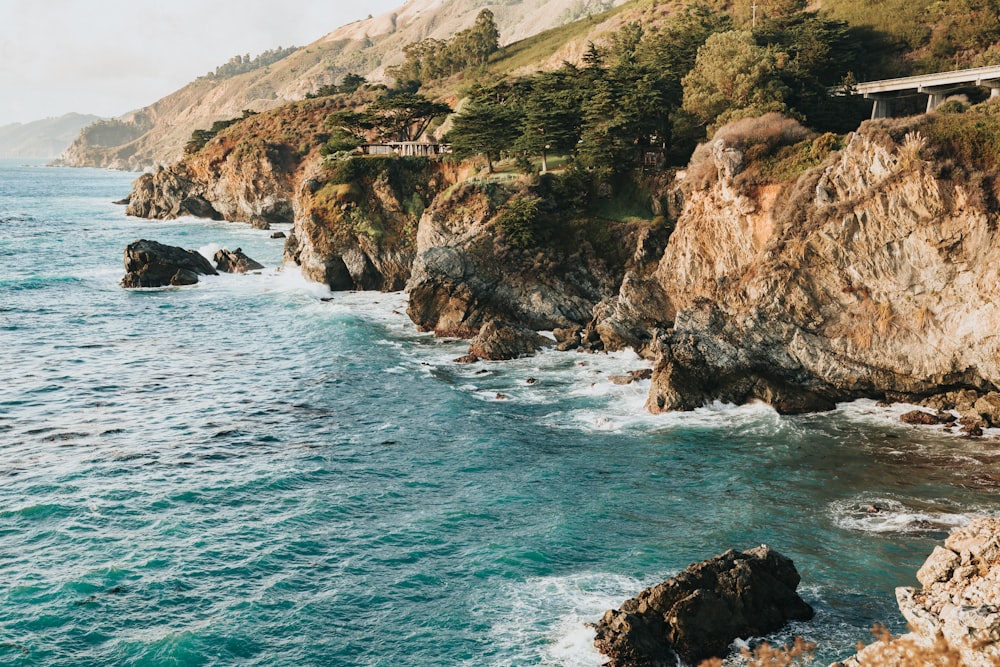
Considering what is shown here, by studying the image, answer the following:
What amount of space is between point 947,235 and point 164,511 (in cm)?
4128

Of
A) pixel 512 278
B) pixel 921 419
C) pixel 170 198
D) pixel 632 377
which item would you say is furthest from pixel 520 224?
pixel 170 198

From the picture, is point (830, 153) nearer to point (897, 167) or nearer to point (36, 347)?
point (897, 167)

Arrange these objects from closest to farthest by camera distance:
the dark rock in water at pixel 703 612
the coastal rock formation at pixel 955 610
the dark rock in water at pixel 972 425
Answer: the coastal rock formation at pixel 955 610 → the dark rock in water at pixel 703 612 → the dark rock in water at pixel 972 425

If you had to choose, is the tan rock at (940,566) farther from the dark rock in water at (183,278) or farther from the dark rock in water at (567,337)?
the dark rock in water at (183,278)

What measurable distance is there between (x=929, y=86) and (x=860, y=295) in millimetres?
32826

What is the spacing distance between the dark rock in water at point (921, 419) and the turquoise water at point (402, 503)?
1019mm

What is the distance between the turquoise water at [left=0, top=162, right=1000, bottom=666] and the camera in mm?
Answer: 26609

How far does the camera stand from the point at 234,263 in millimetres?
95562

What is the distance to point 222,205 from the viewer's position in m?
147

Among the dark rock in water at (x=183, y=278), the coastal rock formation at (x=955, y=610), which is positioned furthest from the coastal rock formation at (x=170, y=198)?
the coastal rock formation at (x=955, y=610)

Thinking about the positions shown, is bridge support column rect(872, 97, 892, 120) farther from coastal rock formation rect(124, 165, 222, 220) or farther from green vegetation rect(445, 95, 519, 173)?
coastal rock formation rect(124, 165, 222, 220)

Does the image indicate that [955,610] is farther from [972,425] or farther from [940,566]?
[972,425]

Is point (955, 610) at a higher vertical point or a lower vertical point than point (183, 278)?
higher

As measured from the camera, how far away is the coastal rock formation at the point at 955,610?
12461 millimetres
